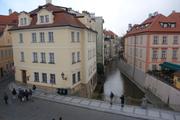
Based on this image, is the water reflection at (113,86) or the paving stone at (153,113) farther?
the water reflection at (113,86)

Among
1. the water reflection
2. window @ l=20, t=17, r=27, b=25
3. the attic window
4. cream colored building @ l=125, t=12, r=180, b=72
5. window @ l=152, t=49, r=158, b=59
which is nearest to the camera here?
window @ l=20, t=17, r=27, b=25

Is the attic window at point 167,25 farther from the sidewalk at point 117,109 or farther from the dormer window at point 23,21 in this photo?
the dormer window at point 23,21

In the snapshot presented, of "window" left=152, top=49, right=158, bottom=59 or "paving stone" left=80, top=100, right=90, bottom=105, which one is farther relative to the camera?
"window" left=152, top=49, right=158, bottom=59

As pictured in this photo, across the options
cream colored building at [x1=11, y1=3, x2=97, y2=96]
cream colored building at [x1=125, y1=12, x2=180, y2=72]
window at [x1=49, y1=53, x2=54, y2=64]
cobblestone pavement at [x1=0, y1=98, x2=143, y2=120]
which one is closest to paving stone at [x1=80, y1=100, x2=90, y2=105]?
cobblestone pavement at [x1=0, y1=98, x2=143, y2=120]

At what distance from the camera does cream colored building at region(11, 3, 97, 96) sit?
23.9 metres

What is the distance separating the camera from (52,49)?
24.5m

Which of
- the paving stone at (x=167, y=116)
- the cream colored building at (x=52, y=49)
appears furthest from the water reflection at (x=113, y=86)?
the paving stone at (x=167, y=116)

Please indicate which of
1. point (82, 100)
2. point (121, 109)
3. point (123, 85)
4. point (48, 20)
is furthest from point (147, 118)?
point (123, 85)

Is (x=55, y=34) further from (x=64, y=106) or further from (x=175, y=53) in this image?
(x=175, y=53)

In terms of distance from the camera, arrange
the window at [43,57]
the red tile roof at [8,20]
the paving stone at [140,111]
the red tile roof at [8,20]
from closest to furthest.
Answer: the paving stone at [140,111] → the window at [43,57] → the red tile roof at [8,20] → the red tile roof at [8,20]

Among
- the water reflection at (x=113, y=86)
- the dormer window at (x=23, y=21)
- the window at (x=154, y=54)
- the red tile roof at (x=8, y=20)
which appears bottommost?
the water reflection at (x=113, y=86)

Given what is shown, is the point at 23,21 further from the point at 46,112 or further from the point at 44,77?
the point at 46,112

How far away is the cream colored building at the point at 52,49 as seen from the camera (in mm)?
23938

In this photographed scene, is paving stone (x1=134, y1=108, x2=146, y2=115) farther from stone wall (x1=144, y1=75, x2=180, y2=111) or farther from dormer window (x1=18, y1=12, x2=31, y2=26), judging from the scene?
dormer window (x1=18, y1=12, x2=31, y2=26)
